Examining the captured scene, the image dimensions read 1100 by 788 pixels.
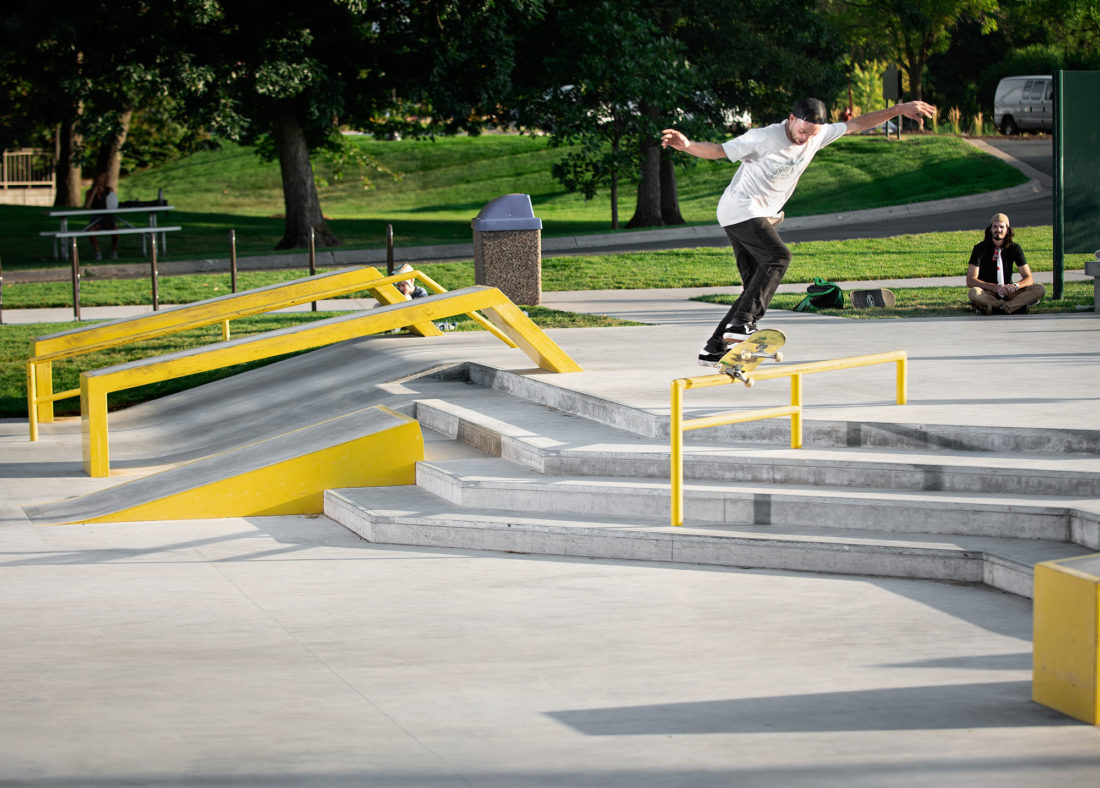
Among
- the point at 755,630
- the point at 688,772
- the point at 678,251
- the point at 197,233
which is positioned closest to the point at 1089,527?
the point at 755,630

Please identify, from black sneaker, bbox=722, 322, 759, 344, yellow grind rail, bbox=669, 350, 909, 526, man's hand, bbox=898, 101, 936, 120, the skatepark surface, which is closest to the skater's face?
man's hand, bbox=898, 101, 936, 120

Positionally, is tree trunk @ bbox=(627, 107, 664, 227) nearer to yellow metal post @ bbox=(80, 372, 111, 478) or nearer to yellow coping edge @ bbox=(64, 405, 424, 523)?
yellow metal post @ bbox=(80, 372, 111, 478)

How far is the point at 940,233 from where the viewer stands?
23828mm

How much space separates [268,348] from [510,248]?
7.18 m

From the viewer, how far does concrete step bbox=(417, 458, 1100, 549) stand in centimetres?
655

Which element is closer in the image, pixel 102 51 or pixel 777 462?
pixel 777 462

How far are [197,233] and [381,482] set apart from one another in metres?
23.9

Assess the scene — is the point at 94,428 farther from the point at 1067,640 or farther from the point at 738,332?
the point at 1067,640

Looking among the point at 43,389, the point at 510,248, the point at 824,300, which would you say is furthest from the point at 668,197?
the point at 43,389

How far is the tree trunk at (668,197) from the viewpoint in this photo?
31766 millimetres

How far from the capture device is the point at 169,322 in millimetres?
11062

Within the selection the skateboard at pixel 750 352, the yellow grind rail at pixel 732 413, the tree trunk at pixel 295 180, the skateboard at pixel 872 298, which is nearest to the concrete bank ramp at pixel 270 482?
the yellow grind rail at pixel 732 413

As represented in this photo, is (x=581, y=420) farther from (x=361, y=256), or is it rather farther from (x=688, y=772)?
(x=361, y=256)

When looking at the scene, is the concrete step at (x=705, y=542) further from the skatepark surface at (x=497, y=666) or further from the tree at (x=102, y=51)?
the tree at (x=102, y=51)
